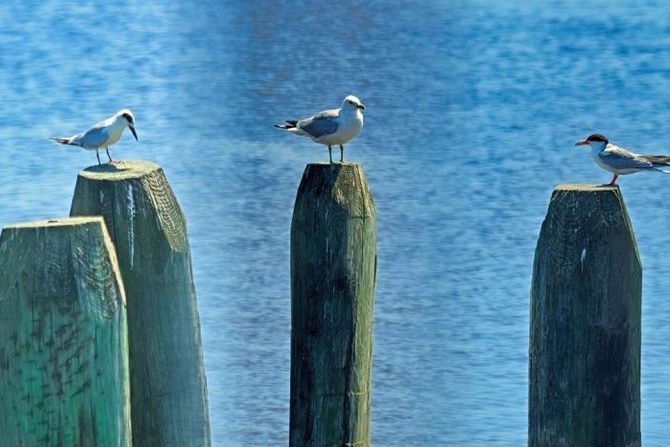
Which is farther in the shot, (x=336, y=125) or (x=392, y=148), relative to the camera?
(x=392, y=148)

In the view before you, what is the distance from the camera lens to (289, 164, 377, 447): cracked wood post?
5488mm

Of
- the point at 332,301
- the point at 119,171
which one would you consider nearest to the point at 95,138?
the point at 119,171

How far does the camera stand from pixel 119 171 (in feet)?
18.1

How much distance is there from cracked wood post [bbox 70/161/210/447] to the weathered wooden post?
32.8 inches

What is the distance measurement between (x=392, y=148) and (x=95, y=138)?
9.25 meters

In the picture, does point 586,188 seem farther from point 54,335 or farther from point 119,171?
point 54,335

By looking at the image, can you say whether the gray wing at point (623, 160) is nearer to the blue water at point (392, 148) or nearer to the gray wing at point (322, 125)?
the gray wing at point (322, 125)

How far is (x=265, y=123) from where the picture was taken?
1762 centimetres

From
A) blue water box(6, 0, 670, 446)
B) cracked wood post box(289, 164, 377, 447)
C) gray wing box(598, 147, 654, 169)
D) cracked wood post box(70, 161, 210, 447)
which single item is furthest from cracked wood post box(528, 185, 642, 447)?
blue water box(6, 0, 670, 446)

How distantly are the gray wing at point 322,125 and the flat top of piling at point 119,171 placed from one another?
1.24 m

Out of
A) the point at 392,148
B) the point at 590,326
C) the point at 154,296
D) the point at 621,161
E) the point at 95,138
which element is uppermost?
the point at 392,148

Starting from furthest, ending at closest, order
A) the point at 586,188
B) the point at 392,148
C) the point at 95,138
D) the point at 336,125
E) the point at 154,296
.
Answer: the point at 392,148, the point at 95,138, the point at 336,125, the point at 586,188, the point at 154,296

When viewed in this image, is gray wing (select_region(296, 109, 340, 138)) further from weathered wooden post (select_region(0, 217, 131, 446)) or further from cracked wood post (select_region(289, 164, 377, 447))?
weathered wooden post (select_region(0, 217, 131, 446))

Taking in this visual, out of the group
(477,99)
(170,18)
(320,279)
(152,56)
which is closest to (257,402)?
(320,279)
